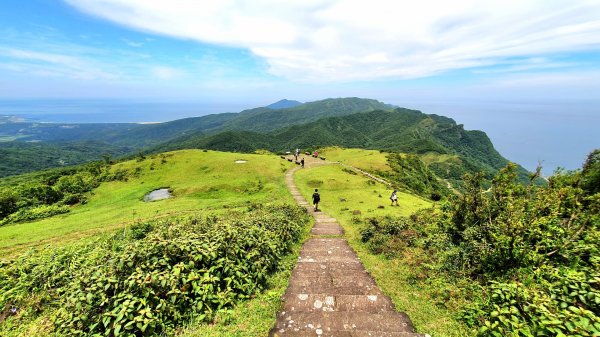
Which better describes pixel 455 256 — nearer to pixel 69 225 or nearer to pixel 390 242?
pixel 390 242

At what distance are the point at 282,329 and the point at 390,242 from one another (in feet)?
30.1

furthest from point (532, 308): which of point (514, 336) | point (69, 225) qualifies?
point (69, 225)

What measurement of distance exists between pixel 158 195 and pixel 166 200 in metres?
3.43

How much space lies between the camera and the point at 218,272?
8750 millimetres

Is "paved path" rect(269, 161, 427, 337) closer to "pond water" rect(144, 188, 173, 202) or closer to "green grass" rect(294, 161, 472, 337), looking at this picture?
"green grass" rect(294, 161, 472, 337)

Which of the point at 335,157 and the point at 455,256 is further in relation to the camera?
the point at 335,157

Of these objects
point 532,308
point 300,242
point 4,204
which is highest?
point 532,308

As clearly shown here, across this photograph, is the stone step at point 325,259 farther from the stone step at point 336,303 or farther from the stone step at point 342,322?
the stone step at point 342,322

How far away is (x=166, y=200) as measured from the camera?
29.9 meters

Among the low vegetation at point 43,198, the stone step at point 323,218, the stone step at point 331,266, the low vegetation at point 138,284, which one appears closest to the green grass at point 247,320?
the low vegetation at point 138,284

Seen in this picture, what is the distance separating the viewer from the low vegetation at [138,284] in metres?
6.66

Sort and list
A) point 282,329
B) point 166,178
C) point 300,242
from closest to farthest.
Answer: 1. point 282,329
2. point 300,242
3. point 166,178

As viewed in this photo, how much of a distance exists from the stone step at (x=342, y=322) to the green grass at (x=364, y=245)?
67 centimetres

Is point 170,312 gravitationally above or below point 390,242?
above
